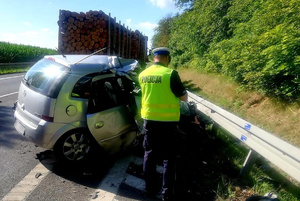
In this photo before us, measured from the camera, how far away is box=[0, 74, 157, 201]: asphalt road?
304 cm

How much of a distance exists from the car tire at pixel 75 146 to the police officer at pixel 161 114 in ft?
3.72

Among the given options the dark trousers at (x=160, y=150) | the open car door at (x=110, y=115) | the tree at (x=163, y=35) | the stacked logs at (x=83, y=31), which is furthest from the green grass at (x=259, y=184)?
the tree at (x=163, y=35)

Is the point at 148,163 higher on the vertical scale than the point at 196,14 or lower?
lower

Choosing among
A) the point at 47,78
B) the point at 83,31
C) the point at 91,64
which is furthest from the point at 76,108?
the point at 83,31

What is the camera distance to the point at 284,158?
2.80 meters

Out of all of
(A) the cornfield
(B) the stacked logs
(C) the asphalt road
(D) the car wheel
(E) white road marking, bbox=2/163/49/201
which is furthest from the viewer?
(A) the cornfield

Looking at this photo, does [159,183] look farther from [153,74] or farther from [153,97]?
[153,74]

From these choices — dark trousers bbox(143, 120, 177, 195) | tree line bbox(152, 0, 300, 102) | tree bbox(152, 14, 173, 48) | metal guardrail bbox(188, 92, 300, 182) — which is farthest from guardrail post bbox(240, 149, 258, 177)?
tree bbox(152, 14, 173, 48)

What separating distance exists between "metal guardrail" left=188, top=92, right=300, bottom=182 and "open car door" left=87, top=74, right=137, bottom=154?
1713mm

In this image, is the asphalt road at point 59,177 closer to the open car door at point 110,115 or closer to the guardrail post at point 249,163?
the open car door at point 110,115

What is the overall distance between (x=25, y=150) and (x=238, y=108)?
548cm

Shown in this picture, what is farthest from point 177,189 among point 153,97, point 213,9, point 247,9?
point 213,9

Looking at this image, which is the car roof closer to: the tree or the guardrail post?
the guardrail post

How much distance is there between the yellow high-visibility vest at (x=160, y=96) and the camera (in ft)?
10.00
